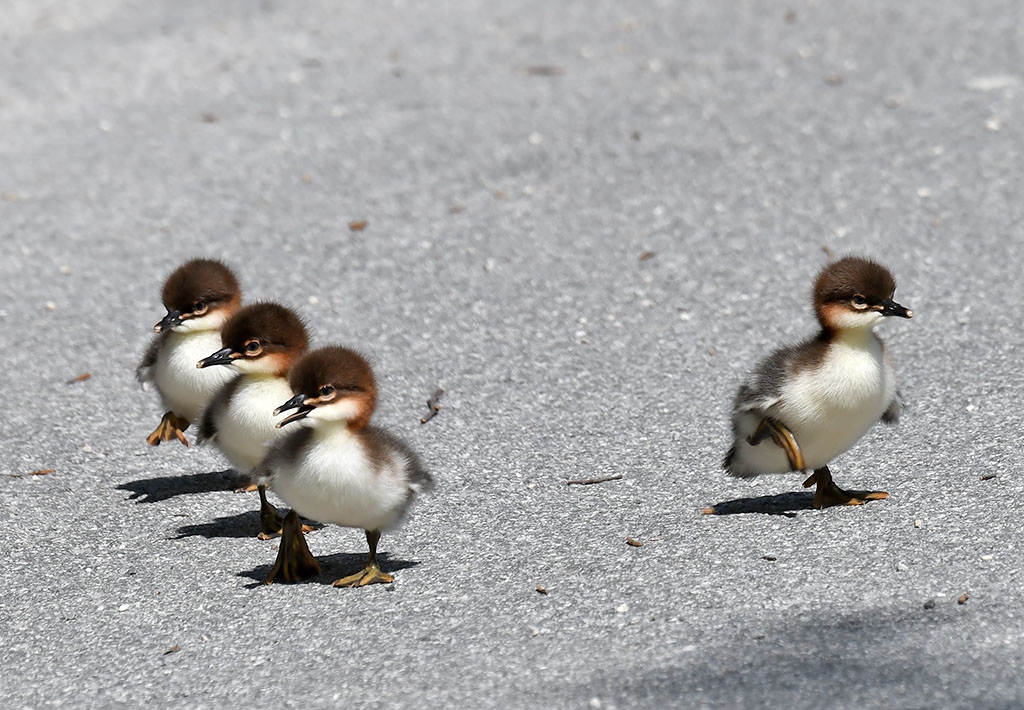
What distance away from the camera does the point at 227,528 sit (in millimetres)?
6039

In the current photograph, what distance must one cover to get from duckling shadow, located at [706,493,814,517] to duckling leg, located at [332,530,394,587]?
151cm

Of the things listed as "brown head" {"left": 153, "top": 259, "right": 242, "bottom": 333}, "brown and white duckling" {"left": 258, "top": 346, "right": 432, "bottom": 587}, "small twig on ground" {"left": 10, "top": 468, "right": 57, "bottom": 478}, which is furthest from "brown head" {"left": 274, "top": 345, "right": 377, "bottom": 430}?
"small twig on ground" {"left": 10, "top": 468, "right": 57, "bottom": 478}

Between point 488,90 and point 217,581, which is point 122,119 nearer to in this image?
point 488,90

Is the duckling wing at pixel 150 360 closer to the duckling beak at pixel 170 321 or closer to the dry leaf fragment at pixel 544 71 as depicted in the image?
the duckling beak at pixel 170 321

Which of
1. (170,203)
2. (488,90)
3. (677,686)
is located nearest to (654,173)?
(488,90)

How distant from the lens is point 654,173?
10070mm

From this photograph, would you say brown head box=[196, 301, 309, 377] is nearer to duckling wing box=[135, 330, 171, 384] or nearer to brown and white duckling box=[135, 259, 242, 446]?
brown and white duckling box=[135, 259, 242, 446]

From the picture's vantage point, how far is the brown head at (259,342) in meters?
5.58

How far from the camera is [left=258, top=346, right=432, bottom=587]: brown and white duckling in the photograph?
496 centimetres

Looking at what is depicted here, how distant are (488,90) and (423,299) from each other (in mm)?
3867

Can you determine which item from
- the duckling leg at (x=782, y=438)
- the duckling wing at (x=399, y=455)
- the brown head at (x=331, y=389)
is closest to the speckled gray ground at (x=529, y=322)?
the duckling leg at (x=782, y=438)

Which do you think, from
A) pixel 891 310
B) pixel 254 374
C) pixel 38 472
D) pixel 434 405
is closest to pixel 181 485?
pixel 38 472

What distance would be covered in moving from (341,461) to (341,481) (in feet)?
0.26

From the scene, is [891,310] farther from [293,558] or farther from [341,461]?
[293,558]
